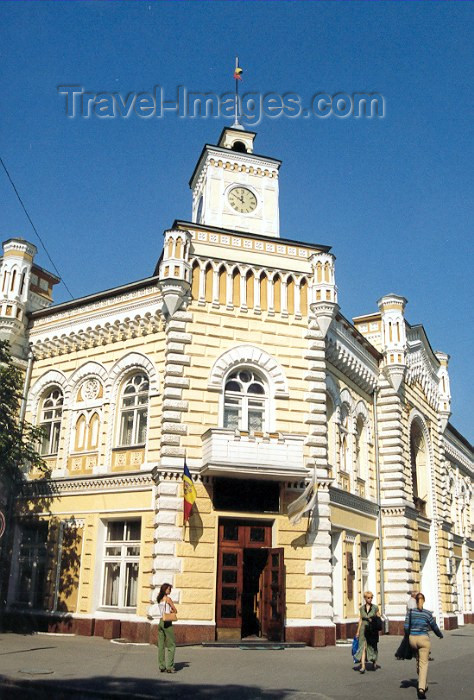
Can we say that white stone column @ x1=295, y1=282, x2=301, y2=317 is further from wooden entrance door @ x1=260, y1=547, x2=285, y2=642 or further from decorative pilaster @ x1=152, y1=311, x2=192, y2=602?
wooden entrance door @ x1=260, y1=547, x2=285, y2=642

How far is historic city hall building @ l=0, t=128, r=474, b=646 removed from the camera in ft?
67.3

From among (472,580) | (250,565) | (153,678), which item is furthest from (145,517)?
(472,580)

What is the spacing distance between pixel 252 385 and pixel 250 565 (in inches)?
231

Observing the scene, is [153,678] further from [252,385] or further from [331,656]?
[252,385]

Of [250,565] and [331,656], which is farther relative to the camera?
[250,565]

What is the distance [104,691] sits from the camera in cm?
1198

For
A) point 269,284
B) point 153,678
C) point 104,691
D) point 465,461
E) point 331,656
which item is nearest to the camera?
point 104,691

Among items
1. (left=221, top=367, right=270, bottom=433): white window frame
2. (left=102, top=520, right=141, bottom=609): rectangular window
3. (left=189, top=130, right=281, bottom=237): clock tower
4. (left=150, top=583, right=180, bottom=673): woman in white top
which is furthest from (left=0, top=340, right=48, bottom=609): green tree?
(left=189, top=130, right=281, bottom=237): clock tower

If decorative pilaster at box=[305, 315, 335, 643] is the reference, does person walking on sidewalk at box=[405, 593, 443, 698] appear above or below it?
below

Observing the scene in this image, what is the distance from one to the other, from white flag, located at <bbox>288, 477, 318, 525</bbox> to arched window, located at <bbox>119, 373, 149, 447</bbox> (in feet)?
17.4

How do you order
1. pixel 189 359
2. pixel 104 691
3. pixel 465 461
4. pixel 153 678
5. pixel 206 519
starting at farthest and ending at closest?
pixel 465 461
pixel 189 359
pixel 206 519
pixel 153 678
pixel 104 691

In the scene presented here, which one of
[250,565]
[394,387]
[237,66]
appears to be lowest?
[250,565]

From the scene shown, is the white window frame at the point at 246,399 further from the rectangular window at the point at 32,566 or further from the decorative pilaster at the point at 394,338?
the decorative pilaster at the point at 394,338

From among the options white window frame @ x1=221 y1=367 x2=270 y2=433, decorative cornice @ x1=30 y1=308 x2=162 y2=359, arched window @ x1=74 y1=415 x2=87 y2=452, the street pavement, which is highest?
decorative cornice @ x1=30 y1=308 x2=162 y2=359
